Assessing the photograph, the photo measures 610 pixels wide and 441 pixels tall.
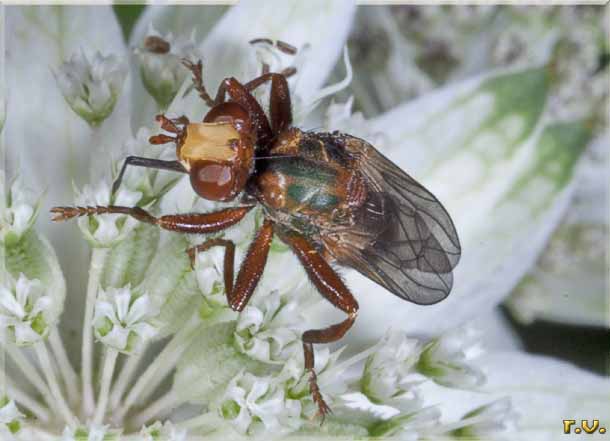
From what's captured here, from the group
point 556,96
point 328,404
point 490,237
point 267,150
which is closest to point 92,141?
point 267,150

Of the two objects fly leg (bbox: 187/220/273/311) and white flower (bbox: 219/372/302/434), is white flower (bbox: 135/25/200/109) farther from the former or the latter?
white flower (bbox: 219/372/302/434)

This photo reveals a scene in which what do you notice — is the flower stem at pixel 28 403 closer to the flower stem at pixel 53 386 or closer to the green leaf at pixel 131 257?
the flower stem at pixel 53 386

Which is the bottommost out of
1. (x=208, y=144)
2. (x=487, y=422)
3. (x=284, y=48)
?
(x=487, y=422)

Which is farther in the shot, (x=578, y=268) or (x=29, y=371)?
(x=578, y=268)

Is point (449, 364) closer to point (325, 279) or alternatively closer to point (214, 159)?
point (325, 279)

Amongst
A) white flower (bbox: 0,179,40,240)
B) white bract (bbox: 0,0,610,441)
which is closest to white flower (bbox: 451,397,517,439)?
white bract (bbox: 0,0,610,441)

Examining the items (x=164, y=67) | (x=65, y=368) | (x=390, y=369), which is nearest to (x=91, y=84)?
(x=164, y=67)

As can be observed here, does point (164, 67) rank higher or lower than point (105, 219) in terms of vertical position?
higher
